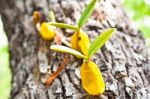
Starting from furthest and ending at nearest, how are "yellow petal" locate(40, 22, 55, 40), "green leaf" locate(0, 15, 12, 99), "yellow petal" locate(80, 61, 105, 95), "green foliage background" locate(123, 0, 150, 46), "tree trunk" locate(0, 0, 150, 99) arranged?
"green leaf" locate(0, 15, 12, 99)
"green foliage background" locate(123, 0, 150, 46)
"yellow petal" locate(40, 22, 55, 40)
"tree trunk" locate(0, 0, 150, 99)
"yellow petal" locate(80, 61, 105, 95)

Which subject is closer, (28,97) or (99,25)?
(28,97)

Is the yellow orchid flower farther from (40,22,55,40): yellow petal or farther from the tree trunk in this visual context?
(40,22,55,40): yellow petal

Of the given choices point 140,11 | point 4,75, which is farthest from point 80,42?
point 4,75

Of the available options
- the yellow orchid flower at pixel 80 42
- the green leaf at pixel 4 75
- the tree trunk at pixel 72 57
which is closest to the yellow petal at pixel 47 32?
the tree trunk at pixel 72 57

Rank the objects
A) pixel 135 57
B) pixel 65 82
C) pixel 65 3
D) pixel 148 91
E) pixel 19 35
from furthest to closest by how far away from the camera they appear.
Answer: pixel 19 35
pixel 65 3
pixel 135 57
pixel 65 82
pixel 148 91

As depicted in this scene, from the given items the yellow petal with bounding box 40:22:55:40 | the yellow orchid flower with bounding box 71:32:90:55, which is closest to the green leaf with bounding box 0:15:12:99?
the yellow petal with bounding box 40:22:55:40

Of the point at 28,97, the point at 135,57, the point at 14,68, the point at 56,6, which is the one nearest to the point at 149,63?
the point at 135,57

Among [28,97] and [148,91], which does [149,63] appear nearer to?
[148,91]
